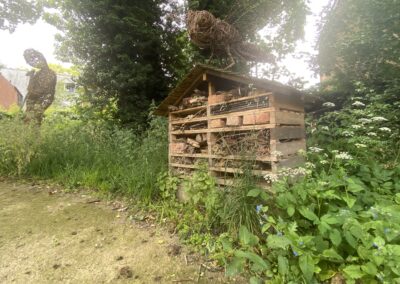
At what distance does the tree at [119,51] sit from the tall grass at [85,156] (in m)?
1.27

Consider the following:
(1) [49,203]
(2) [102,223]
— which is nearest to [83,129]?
(1) [49,203]

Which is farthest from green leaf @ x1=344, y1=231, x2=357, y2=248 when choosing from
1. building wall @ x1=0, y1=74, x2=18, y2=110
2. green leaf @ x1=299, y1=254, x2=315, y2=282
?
building wall @ x1=0, y1=74, x2=18, y2=110

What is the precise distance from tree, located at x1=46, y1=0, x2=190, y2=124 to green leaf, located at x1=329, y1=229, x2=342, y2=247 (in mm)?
5460

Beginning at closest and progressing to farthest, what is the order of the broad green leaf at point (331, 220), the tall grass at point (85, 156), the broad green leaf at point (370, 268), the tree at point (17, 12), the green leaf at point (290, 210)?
the broad green leaf at point (370, 268)
the broad green leaf at point (331, 220)
the green leaf at point (290, 210)
the tall grass at point (85, 156)
the tree at point (17, 12)

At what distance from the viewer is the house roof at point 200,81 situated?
98.0 inches

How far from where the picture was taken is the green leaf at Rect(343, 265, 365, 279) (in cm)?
140

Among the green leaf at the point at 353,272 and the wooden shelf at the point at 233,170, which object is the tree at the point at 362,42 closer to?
the wooden shelf at the point at 233,170

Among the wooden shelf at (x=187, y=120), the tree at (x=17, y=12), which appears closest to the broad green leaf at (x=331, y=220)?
the wooden shelf at (x=187, y=120)

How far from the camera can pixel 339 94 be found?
495 centimetres

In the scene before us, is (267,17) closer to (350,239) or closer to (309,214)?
(309,214)

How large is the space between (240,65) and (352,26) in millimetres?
2756

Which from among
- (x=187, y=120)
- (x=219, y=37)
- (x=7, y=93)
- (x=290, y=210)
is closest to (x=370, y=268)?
(x=290, y=210)

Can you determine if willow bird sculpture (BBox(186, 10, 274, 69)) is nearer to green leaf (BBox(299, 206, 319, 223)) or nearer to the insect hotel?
the insect hotel

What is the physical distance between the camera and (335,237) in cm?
156
